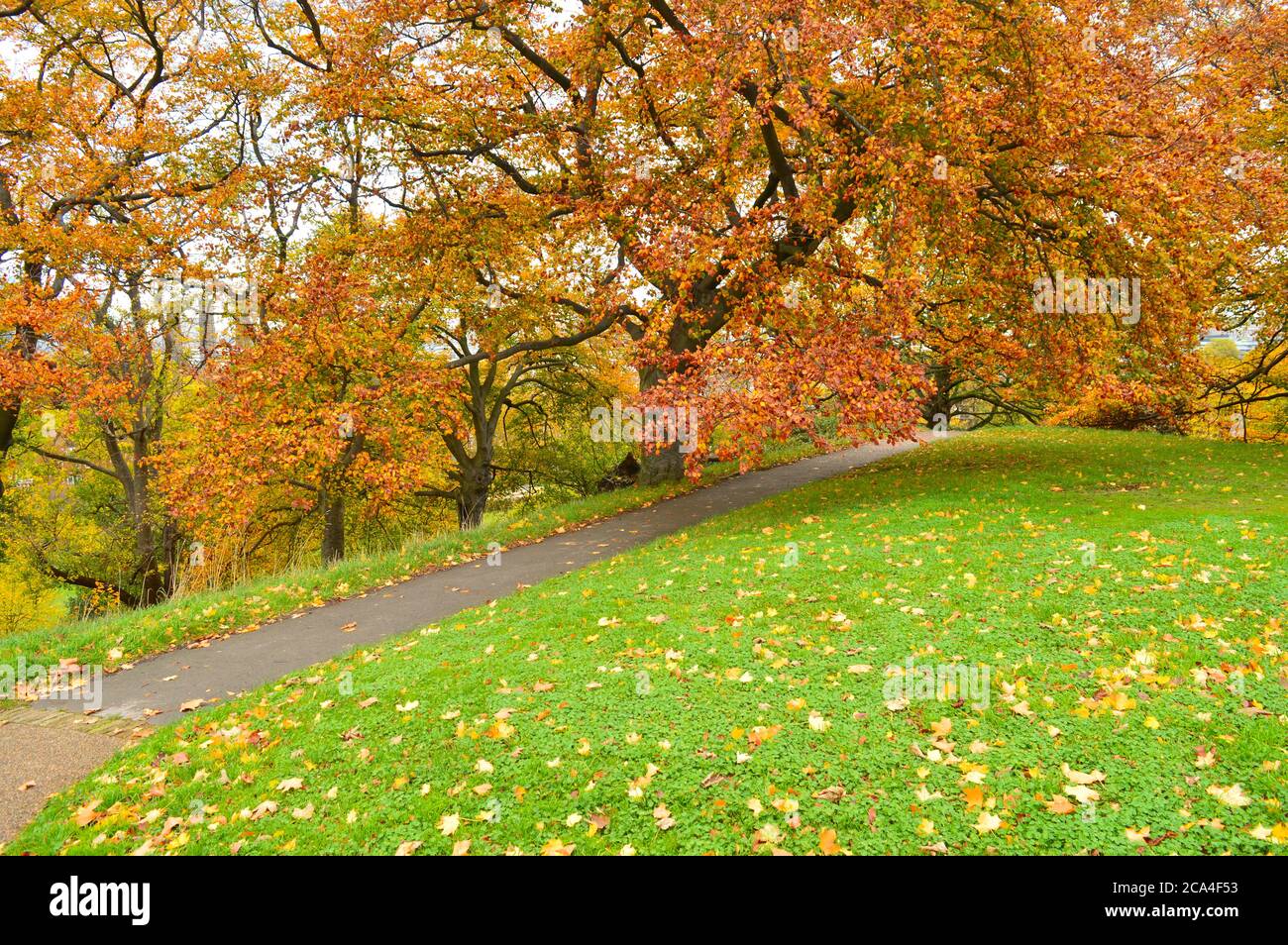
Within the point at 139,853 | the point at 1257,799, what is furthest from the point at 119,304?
the point at 1257,799

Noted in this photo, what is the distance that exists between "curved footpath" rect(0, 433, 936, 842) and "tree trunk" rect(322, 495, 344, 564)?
9.38m

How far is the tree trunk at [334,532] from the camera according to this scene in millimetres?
19281

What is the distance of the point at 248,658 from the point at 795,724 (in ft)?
20.8

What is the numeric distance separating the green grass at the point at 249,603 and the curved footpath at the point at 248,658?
311mm

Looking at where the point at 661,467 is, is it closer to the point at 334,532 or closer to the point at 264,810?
the point at 334,532

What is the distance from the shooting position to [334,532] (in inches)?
776

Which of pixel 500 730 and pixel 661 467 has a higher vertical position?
pixel 661 467

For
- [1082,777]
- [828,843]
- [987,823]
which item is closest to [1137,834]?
[1082,777]

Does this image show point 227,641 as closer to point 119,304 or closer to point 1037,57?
point 1037,57

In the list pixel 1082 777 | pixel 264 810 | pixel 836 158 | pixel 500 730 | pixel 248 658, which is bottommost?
pixel 264 810

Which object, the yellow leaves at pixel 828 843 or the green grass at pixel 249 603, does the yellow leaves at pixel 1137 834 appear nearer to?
the yellow leaves at pixel 828 843

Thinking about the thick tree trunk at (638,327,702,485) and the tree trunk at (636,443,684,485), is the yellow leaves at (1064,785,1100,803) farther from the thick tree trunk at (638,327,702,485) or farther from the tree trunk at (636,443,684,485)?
the tree trunk at (636,443,684,485)

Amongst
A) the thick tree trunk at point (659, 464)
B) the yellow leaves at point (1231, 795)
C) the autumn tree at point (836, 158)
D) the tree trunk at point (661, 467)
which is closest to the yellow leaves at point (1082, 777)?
the yellow leaves at point (1231, 795)
